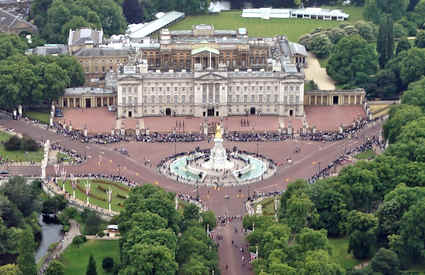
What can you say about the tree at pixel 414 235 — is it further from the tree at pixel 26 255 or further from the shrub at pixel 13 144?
the shrub at pixel 13 144

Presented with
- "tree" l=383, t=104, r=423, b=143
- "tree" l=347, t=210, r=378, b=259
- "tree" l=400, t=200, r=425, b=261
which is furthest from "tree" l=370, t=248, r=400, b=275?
"tree" l=383, t=104, r=423, b=143

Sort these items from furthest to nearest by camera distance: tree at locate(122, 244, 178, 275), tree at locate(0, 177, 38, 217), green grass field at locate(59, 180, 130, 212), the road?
the road, green grass field at locate(59, 180, 130, 212), tree at locate(0, 177, 38, 217), tree at locate(122, 244, 178, 275)

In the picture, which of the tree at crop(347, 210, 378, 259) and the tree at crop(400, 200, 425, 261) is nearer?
the tree at crop(400, 200, 425, 261)

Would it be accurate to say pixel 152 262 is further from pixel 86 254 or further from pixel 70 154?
pixel 70 154

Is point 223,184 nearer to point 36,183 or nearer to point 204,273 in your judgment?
point 36,183

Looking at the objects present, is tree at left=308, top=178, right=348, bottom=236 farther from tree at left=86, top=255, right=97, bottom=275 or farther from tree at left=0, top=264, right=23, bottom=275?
tree at left=0, top=264, right=23, bottom=275

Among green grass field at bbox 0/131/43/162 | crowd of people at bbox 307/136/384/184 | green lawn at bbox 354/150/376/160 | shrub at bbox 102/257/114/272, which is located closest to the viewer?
shrub at bbox 102/257/114/272

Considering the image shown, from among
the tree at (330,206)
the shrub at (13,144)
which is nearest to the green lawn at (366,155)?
the tree at (330,206)
